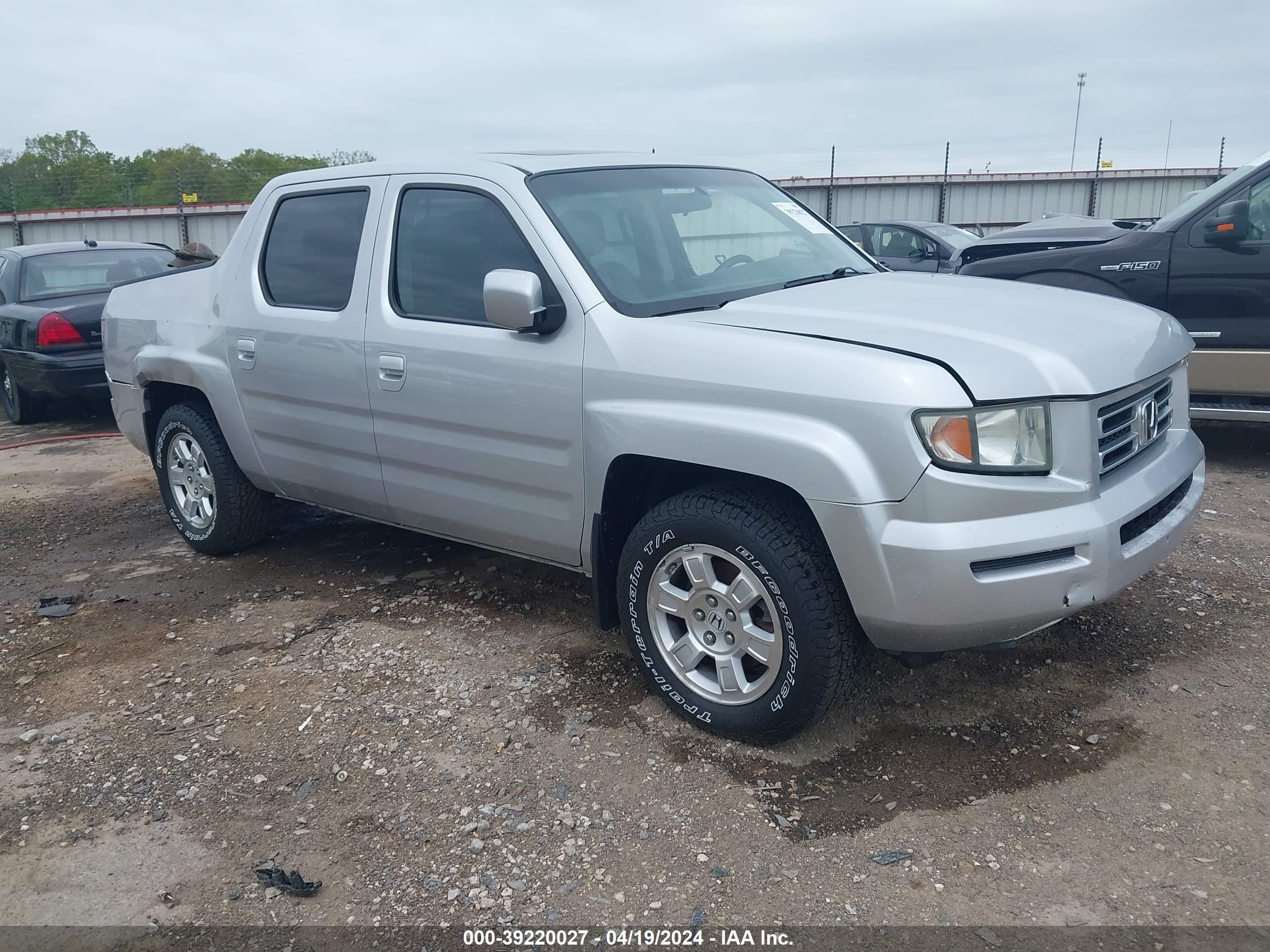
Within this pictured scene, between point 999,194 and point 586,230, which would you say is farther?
point 999,194

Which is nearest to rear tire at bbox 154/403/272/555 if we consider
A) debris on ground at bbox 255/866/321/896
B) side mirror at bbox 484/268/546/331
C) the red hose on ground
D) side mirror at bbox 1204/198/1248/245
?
side mirror at bbox 484/268/546/331

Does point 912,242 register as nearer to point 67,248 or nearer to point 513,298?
point 67,248

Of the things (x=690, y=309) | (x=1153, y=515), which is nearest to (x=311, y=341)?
(x=690, y=309)

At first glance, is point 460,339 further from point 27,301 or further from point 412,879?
point 27,301

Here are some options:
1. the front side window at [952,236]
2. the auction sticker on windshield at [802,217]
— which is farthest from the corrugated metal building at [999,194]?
the auction sticker on windshield at [802,217]

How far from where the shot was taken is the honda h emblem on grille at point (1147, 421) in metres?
3.12

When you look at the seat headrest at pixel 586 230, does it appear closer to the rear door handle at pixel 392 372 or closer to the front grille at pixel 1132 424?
the rear door handle at pixel 392 372

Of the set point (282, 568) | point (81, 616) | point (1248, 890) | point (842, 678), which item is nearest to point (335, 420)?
point (282, 568)

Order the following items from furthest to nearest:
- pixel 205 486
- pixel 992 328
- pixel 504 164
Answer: pixel 205 486
pixel 504 164
pixel 992 328

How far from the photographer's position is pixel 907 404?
103 inches

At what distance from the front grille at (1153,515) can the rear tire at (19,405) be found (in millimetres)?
9520

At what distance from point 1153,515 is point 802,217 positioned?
6.64ft

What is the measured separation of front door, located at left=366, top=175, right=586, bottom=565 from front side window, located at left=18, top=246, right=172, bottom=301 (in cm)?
644

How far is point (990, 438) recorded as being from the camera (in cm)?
270
